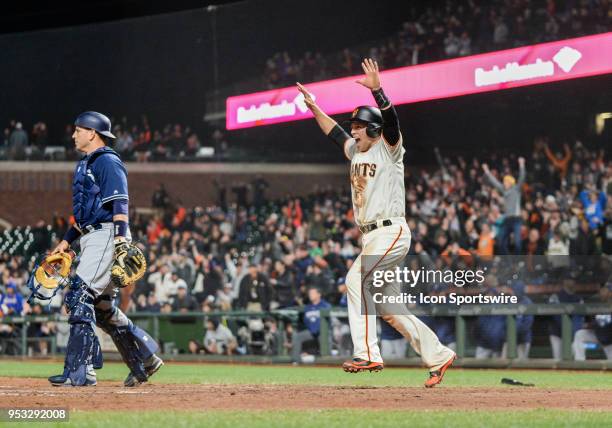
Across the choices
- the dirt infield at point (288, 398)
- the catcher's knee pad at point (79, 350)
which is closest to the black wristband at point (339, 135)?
the dirt infield at point (288, 398)

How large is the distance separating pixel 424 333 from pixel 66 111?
25.6 m

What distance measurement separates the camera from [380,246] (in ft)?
23.4

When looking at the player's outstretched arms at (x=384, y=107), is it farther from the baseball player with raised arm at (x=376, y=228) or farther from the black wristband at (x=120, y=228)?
the black wristband at (x=120, y=228)

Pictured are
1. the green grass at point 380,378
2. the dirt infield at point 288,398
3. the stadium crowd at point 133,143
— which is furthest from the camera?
the stadium crowd at point 133,143

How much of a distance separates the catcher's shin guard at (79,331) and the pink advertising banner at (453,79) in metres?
12.3

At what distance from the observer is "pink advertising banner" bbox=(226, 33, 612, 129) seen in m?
17.5

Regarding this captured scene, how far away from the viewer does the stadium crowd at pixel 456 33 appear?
1977 cm

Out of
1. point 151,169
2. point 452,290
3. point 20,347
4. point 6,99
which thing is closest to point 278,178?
point 151,169

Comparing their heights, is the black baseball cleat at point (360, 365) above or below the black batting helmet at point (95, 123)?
below

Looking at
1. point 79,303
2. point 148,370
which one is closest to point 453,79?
point 148,370

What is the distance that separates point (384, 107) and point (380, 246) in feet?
3.18

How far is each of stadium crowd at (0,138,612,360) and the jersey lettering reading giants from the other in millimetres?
6206

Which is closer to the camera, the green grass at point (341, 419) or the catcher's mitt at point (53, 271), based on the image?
the green grass at point (341, 419)

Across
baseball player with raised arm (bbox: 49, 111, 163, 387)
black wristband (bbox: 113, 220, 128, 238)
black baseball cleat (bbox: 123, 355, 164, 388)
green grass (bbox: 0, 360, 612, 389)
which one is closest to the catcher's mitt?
baseball player with raised arm (bbox: 49, 111, 163, 387)
